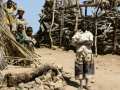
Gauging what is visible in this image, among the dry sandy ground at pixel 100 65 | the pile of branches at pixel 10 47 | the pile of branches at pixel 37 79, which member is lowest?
the dry sandy ground at pixel 100 65

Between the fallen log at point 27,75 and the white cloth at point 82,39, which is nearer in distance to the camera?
the white cloth at point 82,39

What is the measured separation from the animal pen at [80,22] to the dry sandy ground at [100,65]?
2.08ft

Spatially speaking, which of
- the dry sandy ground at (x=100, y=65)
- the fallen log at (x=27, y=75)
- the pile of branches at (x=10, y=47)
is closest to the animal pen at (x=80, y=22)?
the dry sandy ground at (x=100, y=65)

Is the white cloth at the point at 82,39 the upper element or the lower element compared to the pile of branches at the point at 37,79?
upper

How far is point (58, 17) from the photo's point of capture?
2025cm

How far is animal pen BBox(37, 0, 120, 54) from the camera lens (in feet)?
61.7

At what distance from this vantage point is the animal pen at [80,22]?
1881cm

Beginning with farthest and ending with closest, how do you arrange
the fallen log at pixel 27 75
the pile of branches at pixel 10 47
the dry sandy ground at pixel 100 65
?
the pile of branches at pixel 10 47 < the dry sandy ground at pixel 100 65 < the fallen log at pixel 27 75

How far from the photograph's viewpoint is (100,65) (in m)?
16.7

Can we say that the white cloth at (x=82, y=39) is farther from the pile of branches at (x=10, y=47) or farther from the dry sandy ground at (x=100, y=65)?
the pile of branches at (x=10, y=47)

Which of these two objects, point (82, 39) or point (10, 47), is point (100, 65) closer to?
point (10, 47)

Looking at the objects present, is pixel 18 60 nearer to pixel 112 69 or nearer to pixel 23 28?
pixel 23 28

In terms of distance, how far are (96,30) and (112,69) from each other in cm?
315

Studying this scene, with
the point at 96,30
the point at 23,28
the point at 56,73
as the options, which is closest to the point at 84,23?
the point at 96,30
